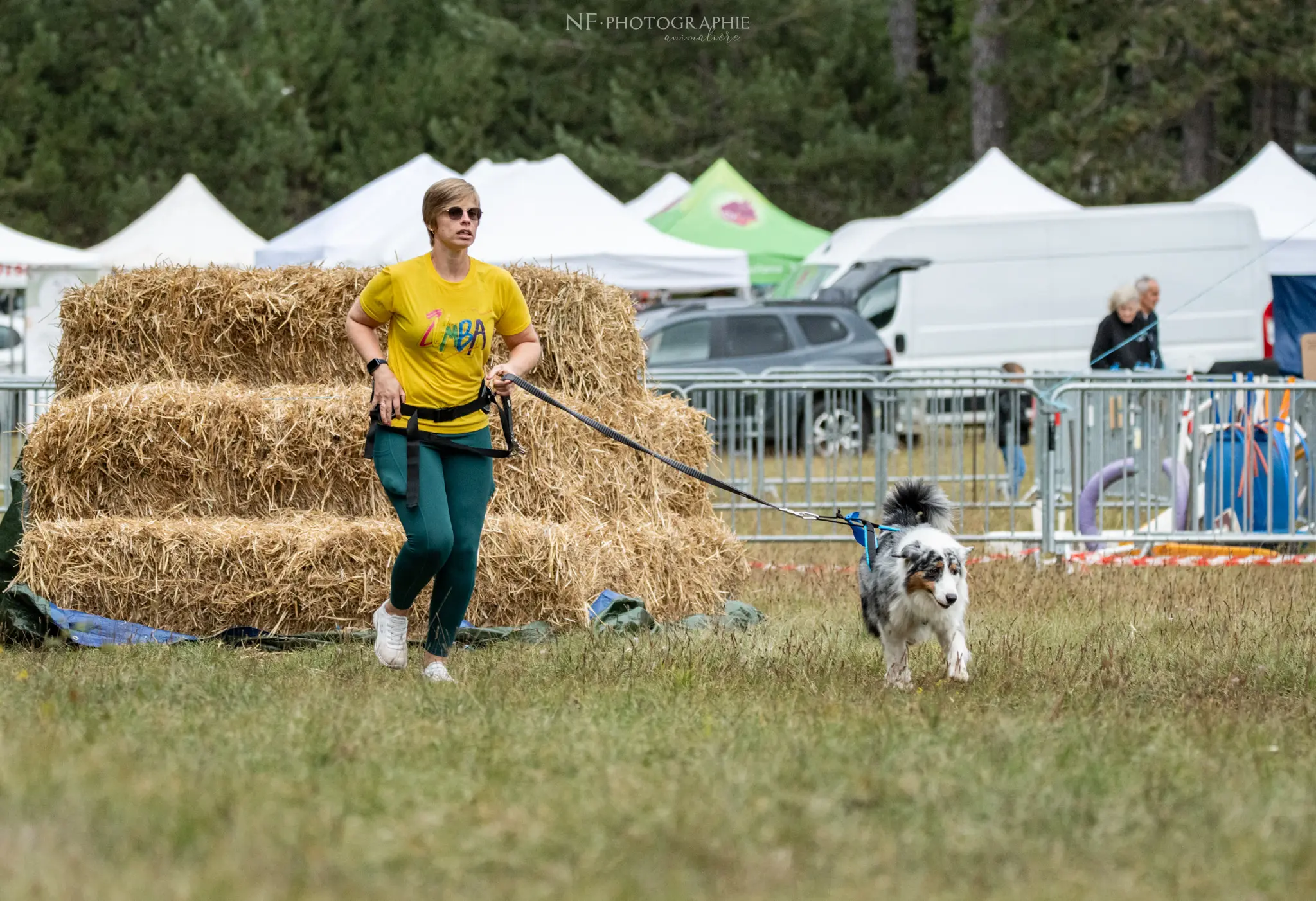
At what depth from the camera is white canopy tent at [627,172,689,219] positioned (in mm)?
31562

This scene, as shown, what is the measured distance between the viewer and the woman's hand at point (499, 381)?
6926 millimetres

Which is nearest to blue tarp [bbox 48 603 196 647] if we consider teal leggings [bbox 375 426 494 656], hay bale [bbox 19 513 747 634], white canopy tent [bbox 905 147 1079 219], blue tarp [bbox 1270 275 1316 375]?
hay bale [bbox 19 513 747 634]

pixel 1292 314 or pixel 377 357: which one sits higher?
pixel 1292 314

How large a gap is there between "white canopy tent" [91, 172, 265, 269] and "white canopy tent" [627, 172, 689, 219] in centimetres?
649

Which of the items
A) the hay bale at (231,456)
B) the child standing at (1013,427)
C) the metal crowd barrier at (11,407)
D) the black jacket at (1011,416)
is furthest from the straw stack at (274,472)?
the child standing at (1013,427)

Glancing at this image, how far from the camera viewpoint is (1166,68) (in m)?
37.8

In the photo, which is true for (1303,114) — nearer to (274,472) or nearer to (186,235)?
(186,235)

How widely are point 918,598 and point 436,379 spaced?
6.80 ft

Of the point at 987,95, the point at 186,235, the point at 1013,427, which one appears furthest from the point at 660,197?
the point at 1013,427

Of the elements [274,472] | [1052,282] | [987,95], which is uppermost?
[987,95]

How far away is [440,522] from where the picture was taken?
6.97 m

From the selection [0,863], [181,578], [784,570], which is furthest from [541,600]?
[0,863]

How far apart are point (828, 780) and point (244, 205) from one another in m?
37.7

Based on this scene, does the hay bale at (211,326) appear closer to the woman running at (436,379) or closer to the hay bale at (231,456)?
the hay bale at (231,456)
